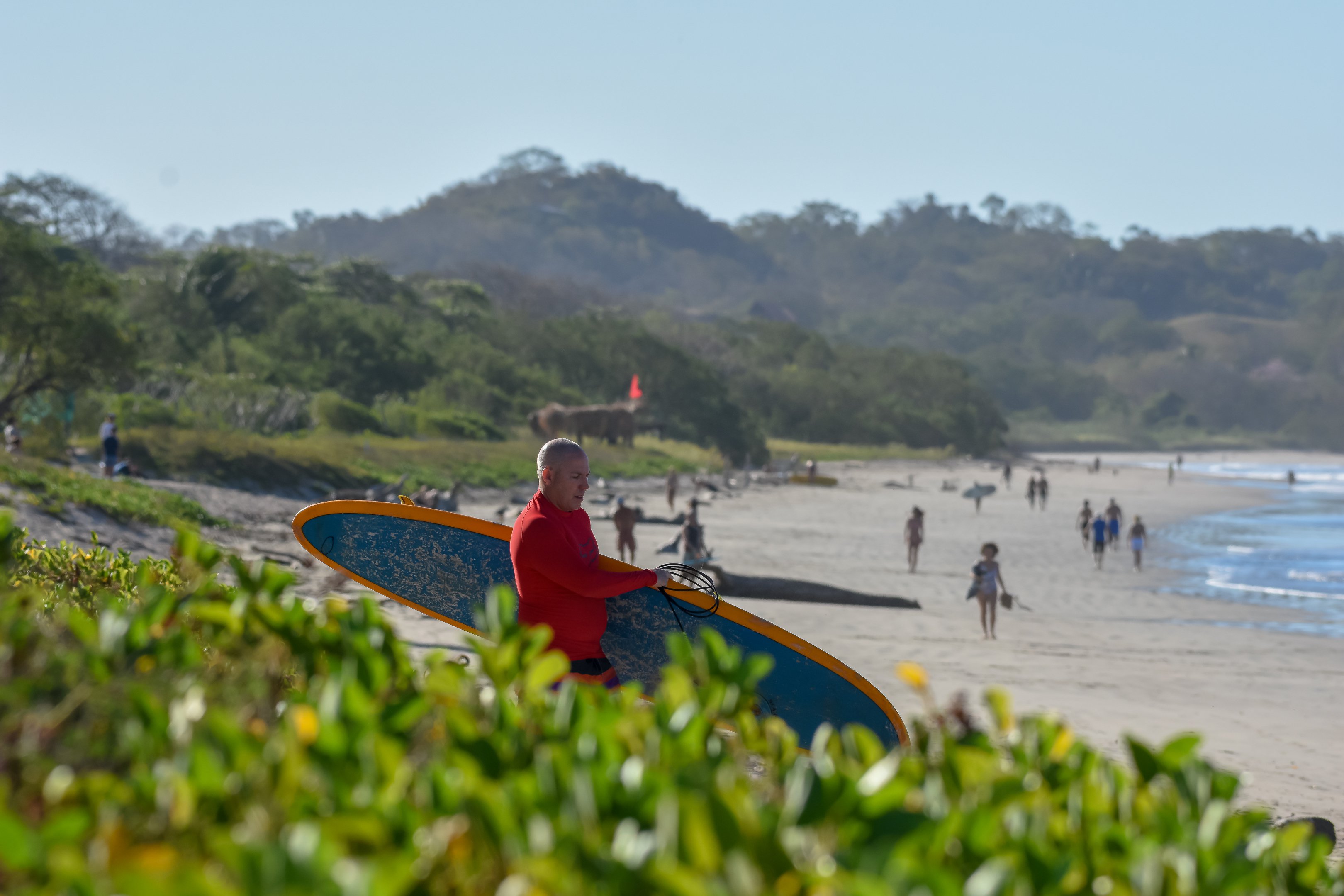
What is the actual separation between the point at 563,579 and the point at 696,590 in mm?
1074

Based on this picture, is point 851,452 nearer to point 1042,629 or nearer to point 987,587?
point 1042,629

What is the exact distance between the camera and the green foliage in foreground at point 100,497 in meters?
13.1

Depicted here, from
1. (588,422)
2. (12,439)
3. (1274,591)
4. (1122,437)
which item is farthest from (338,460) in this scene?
(1122,437)

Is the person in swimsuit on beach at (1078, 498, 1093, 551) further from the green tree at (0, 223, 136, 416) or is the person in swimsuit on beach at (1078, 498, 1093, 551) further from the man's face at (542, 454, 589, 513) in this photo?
the man's face at (542, 454, 589, 513)

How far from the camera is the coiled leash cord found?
464 centimetres

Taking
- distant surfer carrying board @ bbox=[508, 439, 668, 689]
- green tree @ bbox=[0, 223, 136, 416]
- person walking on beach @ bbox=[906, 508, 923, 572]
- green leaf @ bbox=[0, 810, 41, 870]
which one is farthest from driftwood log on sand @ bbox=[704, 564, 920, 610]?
green tree @ bbox=[0, 223, 136, 416]

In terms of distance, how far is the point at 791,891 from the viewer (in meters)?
1.63

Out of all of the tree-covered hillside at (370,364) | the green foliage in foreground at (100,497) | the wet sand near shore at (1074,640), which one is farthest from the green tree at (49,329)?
the wet sand near shore at (1074,640)

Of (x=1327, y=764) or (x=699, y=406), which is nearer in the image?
(x=1327, y=764)

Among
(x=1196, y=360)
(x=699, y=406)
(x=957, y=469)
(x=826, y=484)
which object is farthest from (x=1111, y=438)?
(x=826, y=484)

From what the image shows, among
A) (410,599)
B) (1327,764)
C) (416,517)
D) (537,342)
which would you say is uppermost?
(537,342)

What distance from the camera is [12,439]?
59.6ft

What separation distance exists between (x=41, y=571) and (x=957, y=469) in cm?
5937

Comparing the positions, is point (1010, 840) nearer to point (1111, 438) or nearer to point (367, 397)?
point (367, 397)
